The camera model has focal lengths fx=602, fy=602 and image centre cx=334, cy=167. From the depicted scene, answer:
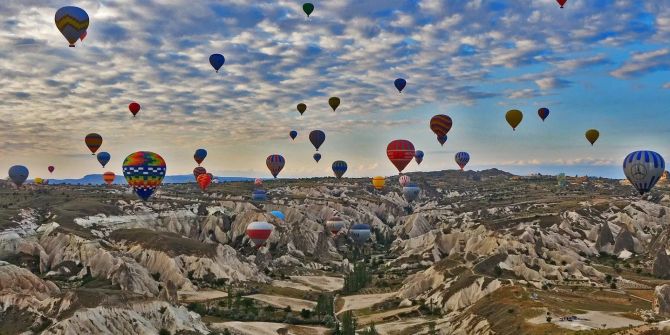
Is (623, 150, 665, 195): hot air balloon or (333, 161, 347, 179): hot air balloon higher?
(333, 161, 347, 179): hot air balloon

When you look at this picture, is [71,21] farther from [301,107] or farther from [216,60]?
[301,107]

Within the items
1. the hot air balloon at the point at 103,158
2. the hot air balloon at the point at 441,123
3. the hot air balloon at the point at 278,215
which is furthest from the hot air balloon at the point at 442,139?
the hot air balloon at the point at 103,158

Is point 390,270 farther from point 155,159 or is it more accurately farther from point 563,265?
point 155,159

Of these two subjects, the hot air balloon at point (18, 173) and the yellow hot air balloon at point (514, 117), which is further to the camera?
the hot air balloon at point (18, 173)

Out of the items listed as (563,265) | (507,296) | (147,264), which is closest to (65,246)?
(147,264)

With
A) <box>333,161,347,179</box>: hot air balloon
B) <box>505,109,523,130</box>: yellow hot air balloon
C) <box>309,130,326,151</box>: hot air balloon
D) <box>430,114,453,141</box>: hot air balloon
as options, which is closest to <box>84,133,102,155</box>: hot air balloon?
<box>309,130,326,151</box>: hot air balloon

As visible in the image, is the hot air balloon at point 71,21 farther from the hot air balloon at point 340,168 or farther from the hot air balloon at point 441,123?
the hot air balloon at point 340,168

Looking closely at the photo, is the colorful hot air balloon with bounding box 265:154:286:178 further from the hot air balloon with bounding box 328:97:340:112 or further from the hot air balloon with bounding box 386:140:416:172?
the hot air balloon with bounding box 386:140:416:172
